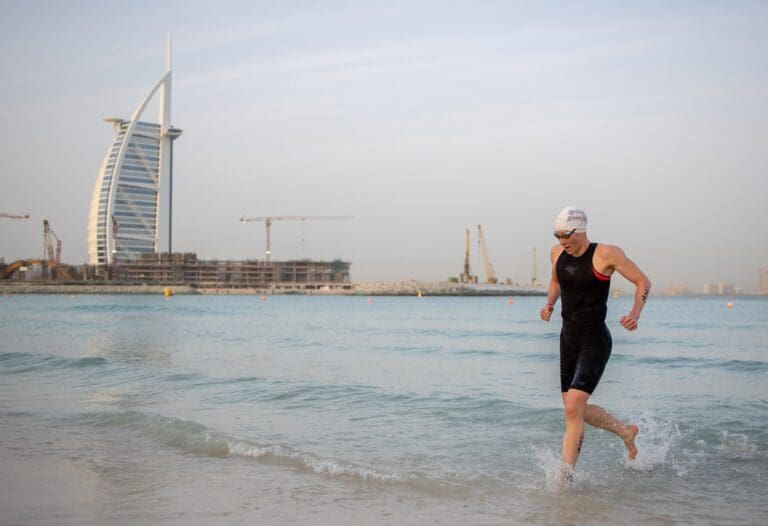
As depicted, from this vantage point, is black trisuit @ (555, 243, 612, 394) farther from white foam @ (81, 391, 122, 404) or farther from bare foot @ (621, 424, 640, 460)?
white foam @ (81, 391, 122, 404)

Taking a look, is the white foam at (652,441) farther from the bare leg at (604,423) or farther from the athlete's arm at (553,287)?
the athlete's arm at (553,287)

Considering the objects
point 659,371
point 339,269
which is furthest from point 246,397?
point 339,269

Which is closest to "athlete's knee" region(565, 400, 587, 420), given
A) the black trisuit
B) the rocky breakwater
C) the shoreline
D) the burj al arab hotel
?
the black trisuit

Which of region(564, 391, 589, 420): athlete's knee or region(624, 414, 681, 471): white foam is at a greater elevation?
region(564, 391, 589, 420): athlete's knee

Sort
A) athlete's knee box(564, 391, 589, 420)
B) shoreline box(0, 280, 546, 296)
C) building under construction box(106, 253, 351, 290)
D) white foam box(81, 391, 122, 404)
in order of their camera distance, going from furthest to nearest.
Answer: building under construction box(106, 253, 351, 290)
shoreline box(0, 280, 546, 296)
white foam box(81, 391, 122, 404)
athlete's knee box(564, 391, 589, 420)

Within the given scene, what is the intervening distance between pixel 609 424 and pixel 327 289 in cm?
16266

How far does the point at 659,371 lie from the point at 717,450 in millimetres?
7439

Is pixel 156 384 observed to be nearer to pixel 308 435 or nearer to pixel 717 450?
pixel 308 435

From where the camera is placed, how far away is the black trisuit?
16.4 ft

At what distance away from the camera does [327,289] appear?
549ft

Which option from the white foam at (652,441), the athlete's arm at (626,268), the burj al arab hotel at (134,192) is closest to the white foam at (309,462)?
the white foam at (652,441)

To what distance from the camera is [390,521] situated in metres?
4.47

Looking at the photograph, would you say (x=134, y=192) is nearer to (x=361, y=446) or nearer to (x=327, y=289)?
(x=327, y=289)

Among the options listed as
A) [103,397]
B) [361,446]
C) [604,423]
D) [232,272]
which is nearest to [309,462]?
[361,446]
